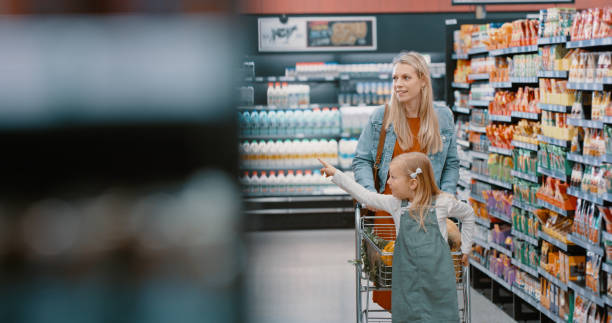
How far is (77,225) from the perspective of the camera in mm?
772

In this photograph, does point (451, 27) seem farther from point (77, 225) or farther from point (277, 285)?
point (77, 225)

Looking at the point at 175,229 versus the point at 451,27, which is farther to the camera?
the point at 451,27

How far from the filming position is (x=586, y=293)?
3855mm

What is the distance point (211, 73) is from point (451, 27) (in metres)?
6.06

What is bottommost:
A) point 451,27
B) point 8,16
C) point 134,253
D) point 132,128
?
point 134,253

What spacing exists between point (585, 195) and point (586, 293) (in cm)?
56

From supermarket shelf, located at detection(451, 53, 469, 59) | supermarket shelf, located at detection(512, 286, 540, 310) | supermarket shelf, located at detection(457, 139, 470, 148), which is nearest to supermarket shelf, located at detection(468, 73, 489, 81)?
supermarket shelf, located at detection(451, 53, 469, 59)

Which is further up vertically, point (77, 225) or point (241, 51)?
point (241, 51)

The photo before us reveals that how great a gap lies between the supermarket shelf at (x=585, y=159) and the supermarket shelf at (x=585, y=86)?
0.38m

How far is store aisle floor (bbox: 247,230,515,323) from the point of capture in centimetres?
511

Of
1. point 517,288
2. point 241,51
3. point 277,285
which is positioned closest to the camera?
point 241,51

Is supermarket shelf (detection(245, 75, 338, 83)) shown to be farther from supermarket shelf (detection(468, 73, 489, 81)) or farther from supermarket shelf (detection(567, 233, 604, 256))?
supermarket shelf (detection(567, 233, 604, 256))

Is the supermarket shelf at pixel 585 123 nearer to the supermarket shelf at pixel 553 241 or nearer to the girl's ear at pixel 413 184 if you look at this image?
the supermarket shelf at pixel 553 241

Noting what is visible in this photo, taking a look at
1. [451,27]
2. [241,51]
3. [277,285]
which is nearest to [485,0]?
[451,27]
